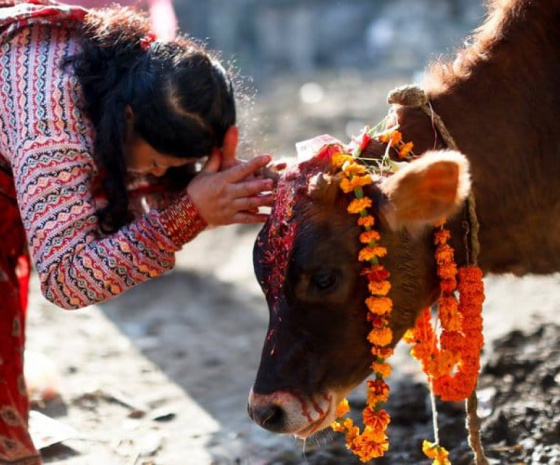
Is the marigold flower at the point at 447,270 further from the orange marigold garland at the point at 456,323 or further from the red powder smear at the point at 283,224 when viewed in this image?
the red powder smear at the point at 283,224

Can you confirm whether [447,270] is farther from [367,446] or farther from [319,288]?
[367,446]

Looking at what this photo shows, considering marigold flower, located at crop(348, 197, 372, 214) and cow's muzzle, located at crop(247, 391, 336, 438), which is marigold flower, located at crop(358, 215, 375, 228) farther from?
cow's muzzle, located at crop(247, 391, 336, 438)

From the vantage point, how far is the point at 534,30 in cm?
295

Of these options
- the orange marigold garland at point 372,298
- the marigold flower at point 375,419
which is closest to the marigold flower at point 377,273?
the orange marigold garland at point 372,298

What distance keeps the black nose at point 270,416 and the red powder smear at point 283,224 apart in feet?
0.98

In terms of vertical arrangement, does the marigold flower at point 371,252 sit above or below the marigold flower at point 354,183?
below

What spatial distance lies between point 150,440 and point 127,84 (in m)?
1.71

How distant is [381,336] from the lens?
103 inches

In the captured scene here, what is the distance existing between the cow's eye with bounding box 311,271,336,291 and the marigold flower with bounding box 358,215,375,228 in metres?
0.17

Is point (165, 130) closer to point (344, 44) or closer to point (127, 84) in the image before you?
point (127, 84)

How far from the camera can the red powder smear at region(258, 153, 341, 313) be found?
103 inches

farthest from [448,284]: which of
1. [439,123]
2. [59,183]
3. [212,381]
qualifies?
[212,381]

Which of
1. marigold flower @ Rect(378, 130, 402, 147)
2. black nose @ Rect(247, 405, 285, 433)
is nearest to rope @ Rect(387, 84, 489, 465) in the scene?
marigold flower @ Rect(378, 130, 402, 147)

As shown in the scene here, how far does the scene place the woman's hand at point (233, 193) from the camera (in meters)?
2.96
